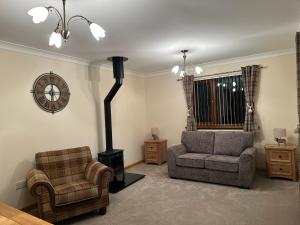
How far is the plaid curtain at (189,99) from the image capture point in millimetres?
5137

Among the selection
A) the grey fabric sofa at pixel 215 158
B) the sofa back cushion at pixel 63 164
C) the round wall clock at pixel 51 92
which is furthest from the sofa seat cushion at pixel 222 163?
the round wall clock at pixel 51 92

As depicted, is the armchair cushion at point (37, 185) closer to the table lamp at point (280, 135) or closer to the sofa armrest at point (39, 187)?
the sofa armrest at point (39, 187)

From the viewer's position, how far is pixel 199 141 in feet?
15.2

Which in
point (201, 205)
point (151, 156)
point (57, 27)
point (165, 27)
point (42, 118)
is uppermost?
point (165, 27)

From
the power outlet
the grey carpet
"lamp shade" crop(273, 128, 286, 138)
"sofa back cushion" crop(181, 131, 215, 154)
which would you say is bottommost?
the grey carpet

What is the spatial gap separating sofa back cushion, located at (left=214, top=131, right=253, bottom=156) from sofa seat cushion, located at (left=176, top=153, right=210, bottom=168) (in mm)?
430

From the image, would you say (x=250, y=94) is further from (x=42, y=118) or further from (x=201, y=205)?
(x=42, y=118)

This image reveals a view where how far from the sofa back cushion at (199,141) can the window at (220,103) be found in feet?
1.62

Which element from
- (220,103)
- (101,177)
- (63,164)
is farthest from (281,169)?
(63,164)

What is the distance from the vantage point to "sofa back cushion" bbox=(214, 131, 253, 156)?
417 cm

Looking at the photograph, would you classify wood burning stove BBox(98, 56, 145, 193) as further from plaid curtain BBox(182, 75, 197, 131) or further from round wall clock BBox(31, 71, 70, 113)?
plaid curtain BBox(182, 75, 197, 131)

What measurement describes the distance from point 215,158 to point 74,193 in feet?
7.99

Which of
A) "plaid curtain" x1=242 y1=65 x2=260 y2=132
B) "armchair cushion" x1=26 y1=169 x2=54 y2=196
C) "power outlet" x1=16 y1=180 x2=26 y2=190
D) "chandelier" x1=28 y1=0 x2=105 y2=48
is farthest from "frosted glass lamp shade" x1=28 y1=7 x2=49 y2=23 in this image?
"plaid curtain" x1=242 y1=65 x2=260 y2=132

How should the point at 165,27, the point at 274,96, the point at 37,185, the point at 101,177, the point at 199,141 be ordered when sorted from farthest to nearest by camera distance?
1. the point at 199,141
2. the point at 274,96
3. the point at 101,177
4. the point at 165,27
5. the point at 37,185
